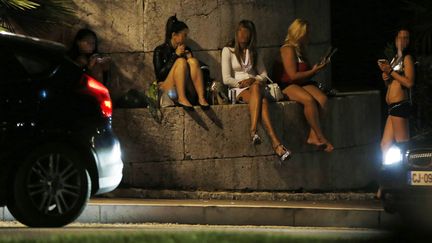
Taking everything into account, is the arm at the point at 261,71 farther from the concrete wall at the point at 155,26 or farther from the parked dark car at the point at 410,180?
the parked dark car at the point at 410,180

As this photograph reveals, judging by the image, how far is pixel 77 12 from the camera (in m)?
14.9

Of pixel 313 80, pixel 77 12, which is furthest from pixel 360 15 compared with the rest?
pixel 77 12

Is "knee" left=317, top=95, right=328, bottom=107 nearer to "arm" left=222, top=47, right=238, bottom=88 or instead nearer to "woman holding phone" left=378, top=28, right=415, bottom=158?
"woman holding phone" left=378, top=28, right=415, bottom=158

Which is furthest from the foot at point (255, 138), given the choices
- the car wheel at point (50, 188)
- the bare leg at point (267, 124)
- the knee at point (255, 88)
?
the car wheel at point (50, 188)

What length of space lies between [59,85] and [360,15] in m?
11.0

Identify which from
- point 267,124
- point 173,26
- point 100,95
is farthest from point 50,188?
point 173,26

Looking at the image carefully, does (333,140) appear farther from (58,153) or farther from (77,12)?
(58,153)

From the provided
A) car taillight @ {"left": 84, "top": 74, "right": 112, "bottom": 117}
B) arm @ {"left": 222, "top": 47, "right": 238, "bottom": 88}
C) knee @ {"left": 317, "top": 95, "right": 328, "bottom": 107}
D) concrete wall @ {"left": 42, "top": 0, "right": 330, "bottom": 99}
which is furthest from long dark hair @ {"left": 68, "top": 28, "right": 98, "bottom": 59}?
car taillight @ {"left": 84, "top": 74, "right": 112, "bottom": 117}

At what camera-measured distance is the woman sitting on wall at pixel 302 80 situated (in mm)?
14734

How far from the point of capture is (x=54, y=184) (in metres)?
10.8

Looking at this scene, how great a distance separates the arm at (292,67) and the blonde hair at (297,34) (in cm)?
7

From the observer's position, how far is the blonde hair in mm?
14852

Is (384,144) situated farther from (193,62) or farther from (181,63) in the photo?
(181,63)

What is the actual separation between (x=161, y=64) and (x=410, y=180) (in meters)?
4.02
